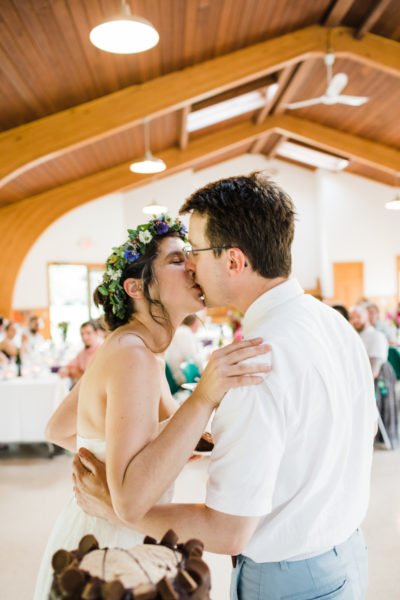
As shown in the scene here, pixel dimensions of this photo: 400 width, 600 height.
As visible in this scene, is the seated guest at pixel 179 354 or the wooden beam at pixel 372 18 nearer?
the seated guest at pixel 179 354

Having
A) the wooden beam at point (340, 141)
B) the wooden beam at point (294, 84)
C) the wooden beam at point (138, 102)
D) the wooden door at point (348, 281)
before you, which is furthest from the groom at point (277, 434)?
the wooden door at point (348, 281)

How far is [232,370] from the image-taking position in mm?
1097

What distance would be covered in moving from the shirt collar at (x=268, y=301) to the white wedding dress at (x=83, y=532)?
0.60 meters

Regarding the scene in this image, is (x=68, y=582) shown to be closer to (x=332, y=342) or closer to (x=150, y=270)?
(x=332, y=342)

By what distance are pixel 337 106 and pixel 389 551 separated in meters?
9.20

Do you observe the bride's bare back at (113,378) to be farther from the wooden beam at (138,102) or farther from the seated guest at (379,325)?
the wooden beam at (138,102)

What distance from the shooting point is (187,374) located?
5301 mm

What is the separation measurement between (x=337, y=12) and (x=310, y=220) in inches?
387

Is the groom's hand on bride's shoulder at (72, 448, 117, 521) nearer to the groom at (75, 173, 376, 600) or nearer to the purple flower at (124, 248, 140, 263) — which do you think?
the groom at (75, 173, 376, 600)

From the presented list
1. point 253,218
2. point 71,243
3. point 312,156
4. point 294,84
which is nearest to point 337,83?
point 294,84

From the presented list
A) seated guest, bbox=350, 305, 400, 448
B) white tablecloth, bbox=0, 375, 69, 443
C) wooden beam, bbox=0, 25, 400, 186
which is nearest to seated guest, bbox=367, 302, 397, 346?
seated guest, bbox=350, 305, 400, 448

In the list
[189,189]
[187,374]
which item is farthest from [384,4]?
[189,189]

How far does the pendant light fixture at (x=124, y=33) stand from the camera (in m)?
3.51

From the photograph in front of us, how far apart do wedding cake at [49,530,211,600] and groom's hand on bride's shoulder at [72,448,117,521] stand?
531 millimetres
